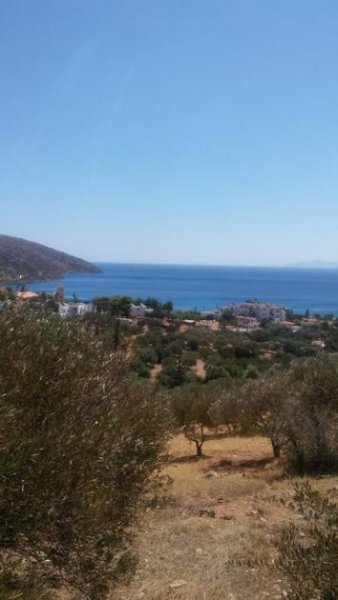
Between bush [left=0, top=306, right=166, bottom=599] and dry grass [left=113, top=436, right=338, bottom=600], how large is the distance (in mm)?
1743

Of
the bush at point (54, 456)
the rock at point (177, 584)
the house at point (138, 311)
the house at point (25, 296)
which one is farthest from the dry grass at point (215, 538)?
the house at point (138, 311)

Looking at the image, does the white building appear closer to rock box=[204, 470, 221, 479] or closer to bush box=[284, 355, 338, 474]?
bush box=[284, 355, 338, 474]

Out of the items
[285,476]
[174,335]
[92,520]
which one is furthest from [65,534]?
[174,335]

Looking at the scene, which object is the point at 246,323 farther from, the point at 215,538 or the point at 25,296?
the point at 25,296

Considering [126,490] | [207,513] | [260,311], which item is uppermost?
[126,490]

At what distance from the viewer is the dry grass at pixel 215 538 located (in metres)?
7.74

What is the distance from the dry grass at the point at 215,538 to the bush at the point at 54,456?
1743 millimetres

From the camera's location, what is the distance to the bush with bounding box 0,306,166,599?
4.56 m

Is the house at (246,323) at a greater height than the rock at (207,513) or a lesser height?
lesser

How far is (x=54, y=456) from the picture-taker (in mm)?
4797

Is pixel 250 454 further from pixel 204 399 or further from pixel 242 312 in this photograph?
pixel 242 312

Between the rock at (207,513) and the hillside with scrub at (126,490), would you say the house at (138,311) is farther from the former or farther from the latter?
the rock at (207,513)

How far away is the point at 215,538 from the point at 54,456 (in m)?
6.82

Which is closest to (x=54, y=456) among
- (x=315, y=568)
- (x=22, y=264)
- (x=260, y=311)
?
(x=315, y=568)
